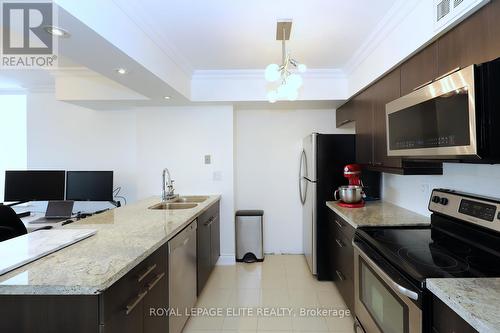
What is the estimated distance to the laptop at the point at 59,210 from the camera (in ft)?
9.60

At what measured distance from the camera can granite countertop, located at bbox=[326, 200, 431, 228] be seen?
194cm

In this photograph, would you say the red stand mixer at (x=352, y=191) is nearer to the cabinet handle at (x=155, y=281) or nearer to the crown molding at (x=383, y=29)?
the crown molding at (x=383, y=29)

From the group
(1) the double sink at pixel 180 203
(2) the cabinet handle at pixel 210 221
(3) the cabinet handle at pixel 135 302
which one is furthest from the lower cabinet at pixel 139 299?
(1) the double sink at pixel 180 203

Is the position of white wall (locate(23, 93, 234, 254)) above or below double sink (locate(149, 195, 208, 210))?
above

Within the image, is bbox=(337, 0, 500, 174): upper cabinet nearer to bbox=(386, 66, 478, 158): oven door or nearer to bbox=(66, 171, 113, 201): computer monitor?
bbox=(386, 66, 478, 158): oven door

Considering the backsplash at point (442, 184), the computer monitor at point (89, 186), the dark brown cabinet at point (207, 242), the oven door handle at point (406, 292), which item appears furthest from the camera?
the computer monitor at point (89, 186)

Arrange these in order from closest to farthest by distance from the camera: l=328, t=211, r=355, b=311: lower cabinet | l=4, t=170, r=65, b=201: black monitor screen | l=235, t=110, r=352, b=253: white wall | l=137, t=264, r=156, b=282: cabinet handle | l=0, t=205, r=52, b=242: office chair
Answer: l=137, t=264, r=156, b=282: cabinet handle, l=0, t=205, r=52, b=242: office chair, l=328, t=211, r=355, b=311: lower cabinet, l=4, t=170, r=65, b=201: black monitor screen, l=235, t=110, r=352, b=253: white wall

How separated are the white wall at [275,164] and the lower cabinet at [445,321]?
271cm

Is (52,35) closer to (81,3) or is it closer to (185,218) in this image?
(81,3)

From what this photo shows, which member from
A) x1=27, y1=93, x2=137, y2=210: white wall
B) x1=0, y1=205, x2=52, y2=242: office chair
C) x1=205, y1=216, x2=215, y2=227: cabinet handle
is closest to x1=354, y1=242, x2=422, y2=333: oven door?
x1=205, y1=216, x2=215, y2=227: cabinet handle

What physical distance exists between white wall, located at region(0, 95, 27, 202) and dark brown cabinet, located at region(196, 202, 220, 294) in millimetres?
2929

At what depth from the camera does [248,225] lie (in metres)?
3.47

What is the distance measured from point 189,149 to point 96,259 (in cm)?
234

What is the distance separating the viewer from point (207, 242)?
2738 mm
